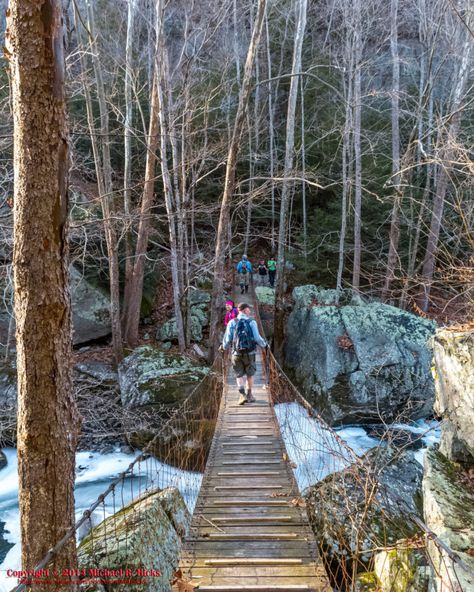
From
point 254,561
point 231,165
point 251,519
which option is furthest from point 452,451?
point 231,165

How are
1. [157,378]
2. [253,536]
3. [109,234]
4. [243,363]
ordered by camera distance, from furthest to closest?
[109,234] → [157,378] → [243,363] → [253,536]

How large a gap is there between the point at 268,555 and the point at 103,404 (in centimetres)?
561

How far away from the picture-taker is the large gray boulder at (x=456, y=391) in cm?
360

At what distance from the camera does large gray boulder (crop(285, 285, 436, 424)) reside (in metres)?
7.86

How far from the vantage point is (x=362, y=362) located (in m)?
8.12

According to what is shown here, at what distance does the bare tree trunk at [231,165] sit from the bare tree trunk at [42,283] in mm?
5446

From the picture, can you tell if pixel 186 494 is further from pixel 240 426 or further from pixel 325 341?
pixel 325 341

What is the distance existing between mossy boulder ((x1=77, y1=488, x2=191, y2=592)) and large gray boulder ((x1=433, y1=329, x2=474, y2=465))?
265 cm

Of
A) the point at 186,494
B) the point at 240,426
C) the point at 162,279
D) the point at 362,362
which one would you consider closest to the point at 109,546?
the point at 240,426

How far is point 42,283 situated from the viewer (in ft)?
6.82

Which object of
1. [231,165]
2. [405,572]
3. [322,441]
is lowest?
[322,441]

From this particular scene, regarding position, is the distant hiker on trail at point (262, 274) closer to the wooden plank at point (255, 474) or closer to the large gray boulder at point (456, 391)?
the large gray boulder at point (456, 391)

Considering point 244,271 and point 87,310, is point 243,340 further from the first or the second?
point 244,271

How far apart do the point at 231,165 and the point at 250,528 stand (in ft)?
19.7
